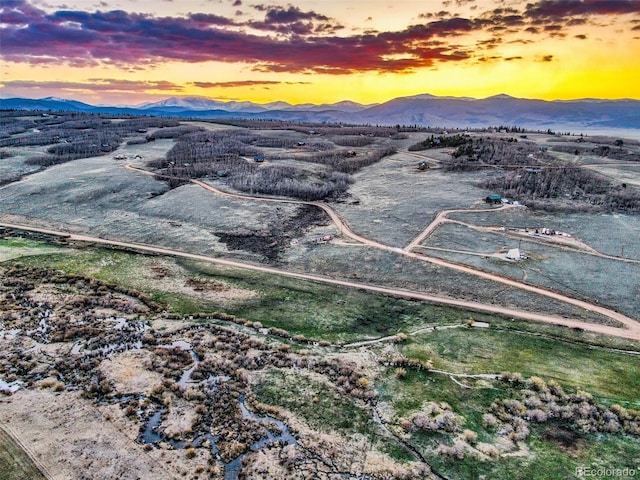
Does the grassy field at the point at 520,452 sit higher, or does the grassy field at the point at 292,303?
the grassy field at the point at 292,303

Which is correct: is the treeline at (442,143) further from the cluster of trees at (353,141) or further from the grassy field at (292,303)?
the grassy field at (292,303)

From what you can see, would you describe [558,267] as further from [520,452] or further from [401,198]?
[401,198]

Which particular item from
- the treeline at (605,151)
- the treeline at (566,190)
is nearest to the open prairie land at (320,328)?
the treeline at (566,190)

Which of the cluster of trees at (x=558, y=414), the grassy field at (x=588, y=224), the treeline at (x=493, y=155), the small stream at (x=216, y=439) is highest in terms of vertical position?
the treeline at (x=493, y=155)

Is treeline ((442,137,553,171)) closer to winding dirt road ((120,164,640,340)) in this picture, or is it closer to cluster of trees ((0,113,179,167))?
winding dirt road ((120,164,640,340))

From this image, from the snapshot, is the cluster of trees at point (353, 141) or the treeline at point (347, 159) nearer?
the treeline at point (347, 159)

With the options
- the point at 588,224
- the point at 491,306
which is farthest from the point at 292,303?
the point at 588,224

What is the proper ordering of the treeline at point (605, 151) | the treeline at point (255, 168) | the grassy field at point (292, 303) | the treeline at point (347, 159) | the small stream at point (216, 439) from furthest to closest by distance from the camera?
the treeline at point (347, 159)
the treeline at point (605, 151)
the treeline at point (255, 168)
the grassy field at point (292, 303)
the small stream at point (216, 439)

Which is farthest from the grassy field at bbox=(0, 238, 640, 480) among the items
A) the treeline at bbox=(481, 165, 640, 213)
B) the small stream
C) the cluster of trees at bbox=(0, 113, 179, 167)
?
the cluster of trees at bbox=(0, 113, 179, 167)
